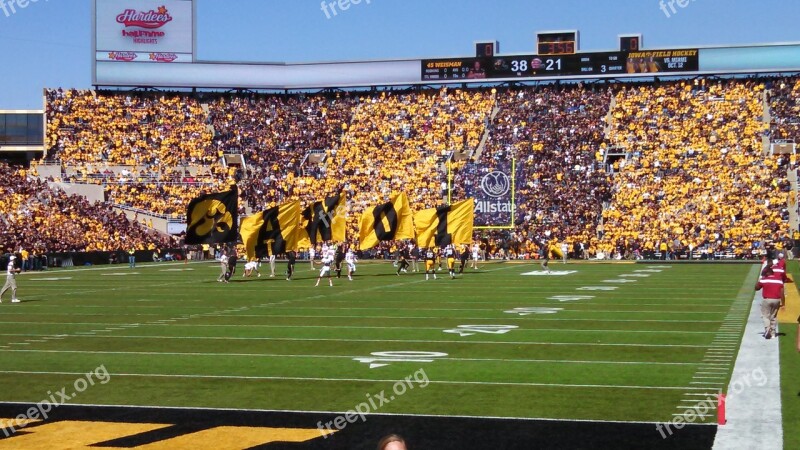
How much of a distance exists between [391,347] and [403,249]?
26976 mm

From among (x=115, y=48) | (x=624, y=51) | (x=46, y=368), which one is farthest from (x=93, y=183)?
(x=46, y=368)

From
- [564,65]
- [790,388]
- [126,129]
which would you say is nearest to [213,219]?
[790,388]

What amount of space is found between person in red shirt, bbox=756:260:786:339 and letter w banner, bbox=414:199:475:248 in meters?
22.1

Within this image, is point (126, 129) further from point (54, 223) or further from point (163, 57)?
point (54, 223)

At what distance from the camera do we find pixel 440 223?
1622 inches

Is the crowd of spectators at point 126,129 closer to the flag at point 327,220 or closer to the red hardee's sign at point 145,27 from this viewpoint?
the red hardee's sign at point 145,27

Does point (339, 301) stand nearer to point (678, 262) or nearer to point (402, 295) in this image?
point (402, 295)

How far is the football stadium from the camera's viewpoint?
12914 millimetres

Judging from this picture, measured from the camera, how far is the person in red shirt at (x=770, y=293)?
19062 millimetres

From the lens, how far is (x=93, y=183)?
66188mm

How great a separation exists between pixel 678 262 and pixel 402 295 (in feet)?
90.0

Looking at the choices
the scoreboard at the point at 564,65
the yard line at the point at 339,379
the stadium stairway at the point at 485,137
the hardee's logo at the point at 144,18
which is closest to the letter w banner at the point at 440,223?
the stadium stairway at the point at 485,137

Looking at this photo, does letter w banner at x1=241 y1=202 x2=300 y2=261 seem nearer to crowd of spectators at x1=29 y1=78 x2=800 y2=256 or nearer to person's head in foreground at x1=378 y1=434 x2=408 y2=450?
crowd of spectators at x1=29 y1=78 x2=800 y2=256

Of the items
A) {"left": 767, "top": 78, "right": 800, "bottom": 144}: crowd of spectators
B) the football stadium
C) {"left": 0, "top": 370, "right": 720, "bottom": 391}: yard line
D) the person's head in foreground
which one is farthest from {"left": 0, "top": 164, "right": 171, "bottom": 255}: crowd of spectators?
the person's head in foreground
